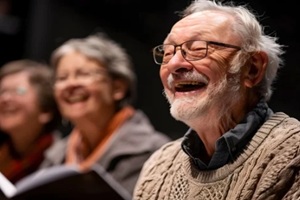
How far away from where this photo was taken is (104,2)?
2.87 m

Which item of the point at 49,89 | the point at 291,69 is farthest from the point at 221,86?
the point at 49,89

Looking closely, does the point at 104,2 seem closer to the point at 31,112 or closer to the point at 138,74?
the point at 138,74

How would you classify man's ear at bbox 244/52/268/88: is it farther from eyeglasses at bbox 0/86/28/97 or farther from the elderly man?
eyeglasses at bbox 0/86/28/97

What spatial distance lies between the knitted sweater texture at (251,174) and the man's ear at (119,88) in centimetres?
88

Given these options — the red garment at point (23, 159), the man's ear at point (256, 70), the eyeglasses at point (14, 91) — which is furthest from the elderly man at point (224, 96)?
the eyeglasses at point (14, 91)

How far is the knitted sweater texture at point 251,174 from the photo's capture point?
1769 millimetres

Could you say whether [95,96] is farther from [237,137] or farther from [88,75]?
[237,137]

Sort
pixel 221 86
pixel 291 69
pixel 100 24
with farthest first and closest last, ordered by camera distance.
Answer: pixel 100 24 → pixel 291 69 → pixel 221 86

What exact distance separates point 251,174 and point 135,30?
0.98 metres

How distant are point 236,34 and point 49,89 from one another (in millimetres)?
1350

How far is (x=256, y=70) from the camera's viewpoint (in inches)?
76.0

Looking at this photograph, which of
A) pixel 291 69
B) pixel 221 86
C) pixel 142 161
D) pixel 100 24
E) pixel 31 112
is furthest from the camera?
pixel 31 112

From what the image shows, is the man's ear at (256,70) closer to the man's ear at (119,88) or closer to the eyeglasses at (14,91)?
the man's ear at (119,88)

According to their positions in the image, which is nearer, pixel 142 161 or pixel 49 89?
pixel 142 161
